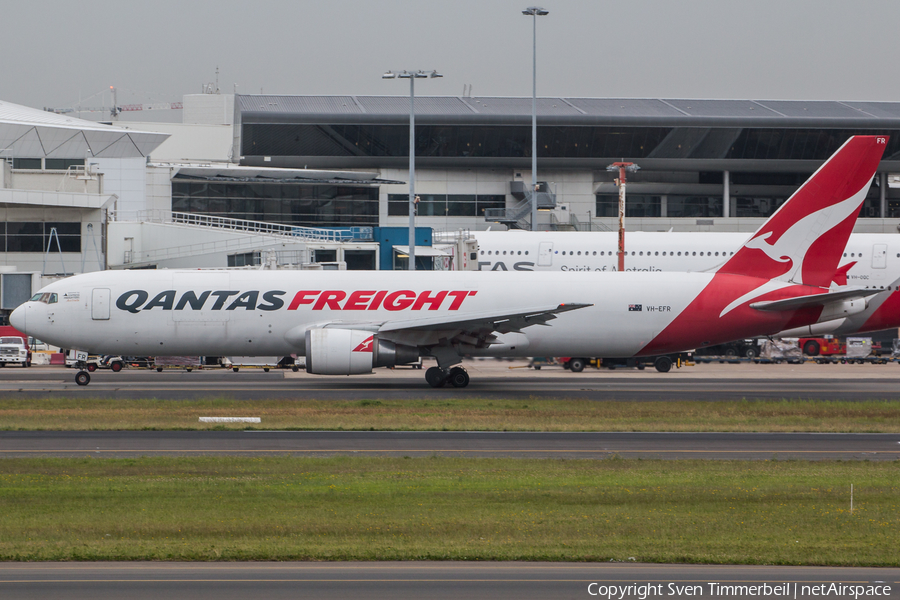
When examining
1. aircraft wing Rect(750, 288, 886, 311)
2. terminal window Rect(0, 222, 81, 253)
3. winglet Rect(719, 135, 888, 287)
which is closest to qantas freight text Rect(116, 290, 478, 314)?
aircraft wing Rect(750, 288, 886, 311)

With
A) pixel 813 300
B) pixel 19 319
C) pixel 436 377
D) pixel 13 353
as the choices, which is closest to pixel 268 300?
pixel 436 377

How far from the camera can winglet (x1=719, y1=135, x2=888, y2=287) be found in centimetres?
3872

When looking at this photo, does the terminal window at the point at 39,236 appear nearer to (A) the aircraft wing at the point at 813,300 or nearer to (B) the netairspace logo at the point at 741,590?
(A) the aircraft wing at the point at 813,300

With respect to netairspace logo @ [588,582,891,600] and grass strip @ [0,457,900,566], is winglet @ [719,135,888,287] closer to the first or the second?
grass strip @ [0,457,900,566]

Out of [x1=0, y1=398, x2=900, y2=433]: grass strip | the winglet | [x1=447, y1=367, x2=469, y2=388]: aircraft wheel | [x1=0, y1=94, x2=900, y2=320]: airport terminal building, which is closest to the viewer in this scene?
[x1=0, y1=398, x2=900, y2=433]: grass strip

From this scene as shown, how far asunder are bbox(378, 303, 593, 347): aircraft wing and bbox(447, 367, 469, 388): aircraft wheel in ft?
4.77

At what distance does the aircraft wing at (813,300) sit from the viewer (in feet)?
120

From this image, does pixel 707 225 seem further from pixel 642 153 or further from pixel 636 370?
pixel 636 370

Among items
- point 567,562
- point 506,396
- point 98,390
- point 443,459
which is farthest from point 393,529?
point 98,390

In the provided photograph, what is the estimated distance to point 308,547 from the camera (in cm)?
1273

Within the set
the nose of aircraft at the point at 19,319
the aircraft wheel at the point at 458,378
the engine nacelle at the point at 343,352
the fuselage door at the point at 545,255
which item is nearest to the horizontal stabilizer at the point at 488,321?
the engine nacelle at the point at 343,352

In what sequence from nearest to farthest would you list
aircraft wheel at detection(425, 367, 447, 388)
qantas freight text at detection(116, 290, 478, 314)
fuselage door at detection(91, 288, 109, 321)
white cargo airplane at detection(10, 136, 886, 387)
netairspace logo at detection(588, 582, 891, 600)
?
netairspace logo at detection(588, 582, 891, 600), white cargo airplane at detection(10, 136, 886, 387), fuselage door at detection(91, 288, 109, 321), qantas freight text at detection(116, 290, 478, 314), aircraft wheel at detection(425, 367, 447, 388)

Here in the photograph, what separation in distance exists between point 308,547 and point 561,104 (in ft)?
295

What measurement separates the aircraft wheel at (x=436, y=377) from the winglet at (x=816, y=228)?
12761 millimetres
